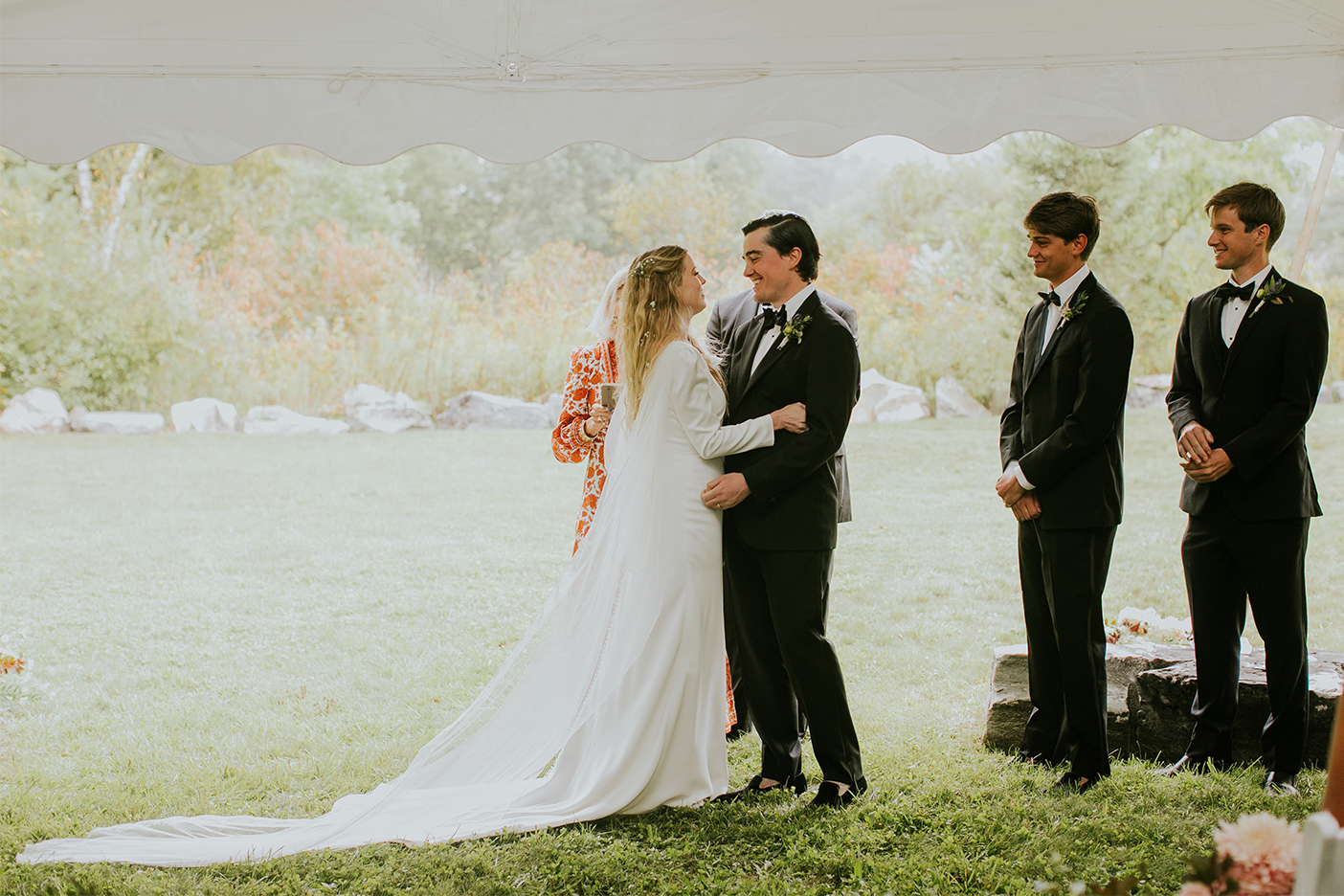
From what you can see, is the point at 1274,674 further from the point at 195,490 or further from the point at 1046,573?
the point at 195,490

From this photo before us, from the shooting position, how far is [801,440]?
11.1 feet

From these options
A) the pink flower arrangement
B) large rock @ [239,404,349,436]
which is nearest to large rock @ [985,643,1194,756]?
the pink flower arrangement

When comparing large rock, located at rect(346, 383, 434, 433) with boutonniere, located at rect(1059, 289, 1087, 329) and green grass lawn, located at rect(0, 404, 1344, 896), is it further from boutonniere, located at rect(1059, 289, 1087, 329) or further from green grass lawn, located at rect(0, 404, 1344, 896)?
boutonniere, located at rect(1059, 289, 1087, 329)

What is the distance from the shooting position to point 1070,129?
11.2 ft

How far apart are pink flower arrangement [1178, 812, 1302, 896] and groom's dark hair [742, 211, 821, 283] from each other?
2377 mm

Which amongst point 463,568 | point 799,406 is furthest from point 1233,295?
point 463,568

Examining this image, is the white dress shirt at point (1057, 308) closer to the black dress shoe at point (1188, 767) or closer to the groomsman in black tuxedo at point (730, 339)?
the groomsman in black tuxedo at point (730, 339)

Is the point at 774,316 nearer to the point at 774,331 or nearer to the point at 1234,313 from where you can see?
the point at 774,331

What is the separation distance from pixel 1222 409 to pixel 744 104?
194cm

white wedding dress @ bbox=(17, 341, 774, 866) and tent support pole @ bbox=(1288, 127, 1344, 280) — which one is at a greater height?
tent support pole @ bbox=(1288, 127, 1344, 280)

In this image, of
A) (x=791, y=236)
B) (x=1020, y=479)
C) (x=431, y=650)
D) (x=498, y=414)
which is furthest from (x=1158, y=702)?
(x=498, y=414)

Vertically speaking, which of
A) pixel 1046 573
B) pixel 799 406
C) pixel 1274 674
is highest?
pixel 799 406

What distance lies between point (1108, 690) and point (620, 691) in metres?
2.06

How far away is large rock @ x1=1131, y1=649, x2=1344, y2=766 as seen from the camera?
3.79 metres
